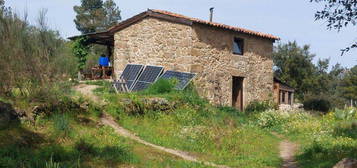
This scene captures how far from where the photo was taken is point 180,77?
1683 centimetres

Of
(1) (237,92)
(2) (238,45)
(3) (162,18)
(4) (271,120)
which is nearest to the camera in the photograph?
(4) (271,120)

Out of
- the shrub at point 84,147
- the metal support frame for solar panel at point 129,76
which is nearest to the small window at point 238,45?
the metal support frame for solar panel at point 129,76

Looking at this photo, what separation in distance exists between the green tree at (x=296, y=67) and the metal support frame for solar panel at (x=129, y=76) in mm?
21397

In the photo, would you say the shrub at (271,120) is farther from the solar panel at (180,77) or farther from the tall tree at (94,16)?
the tall tree at (94,16)

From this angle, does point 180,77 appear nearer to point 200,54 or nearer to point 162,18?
point 200,54

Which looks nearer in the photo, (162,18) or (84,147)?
(84,147)

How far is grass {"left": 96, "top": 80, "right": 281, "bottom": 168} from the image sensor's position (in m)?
10.2

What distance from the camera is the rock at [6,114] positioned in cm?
841

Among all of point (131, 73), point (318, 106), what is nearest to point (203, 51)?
point (131, 73)

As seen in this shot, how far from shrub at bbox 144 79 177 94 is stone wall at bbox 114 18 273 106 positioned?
1650 mm

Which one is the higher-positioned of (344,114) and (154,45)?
(154,45)

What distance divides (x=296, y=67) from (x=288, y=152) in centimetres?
2690

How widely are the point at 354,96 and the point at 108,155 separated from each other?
4331cm

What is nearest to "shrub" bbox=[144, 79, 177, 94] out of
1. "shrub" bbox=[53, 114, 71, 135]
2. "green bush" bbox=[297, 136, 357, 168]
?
"shrub" bbox=[53, 114, 71, 135]
